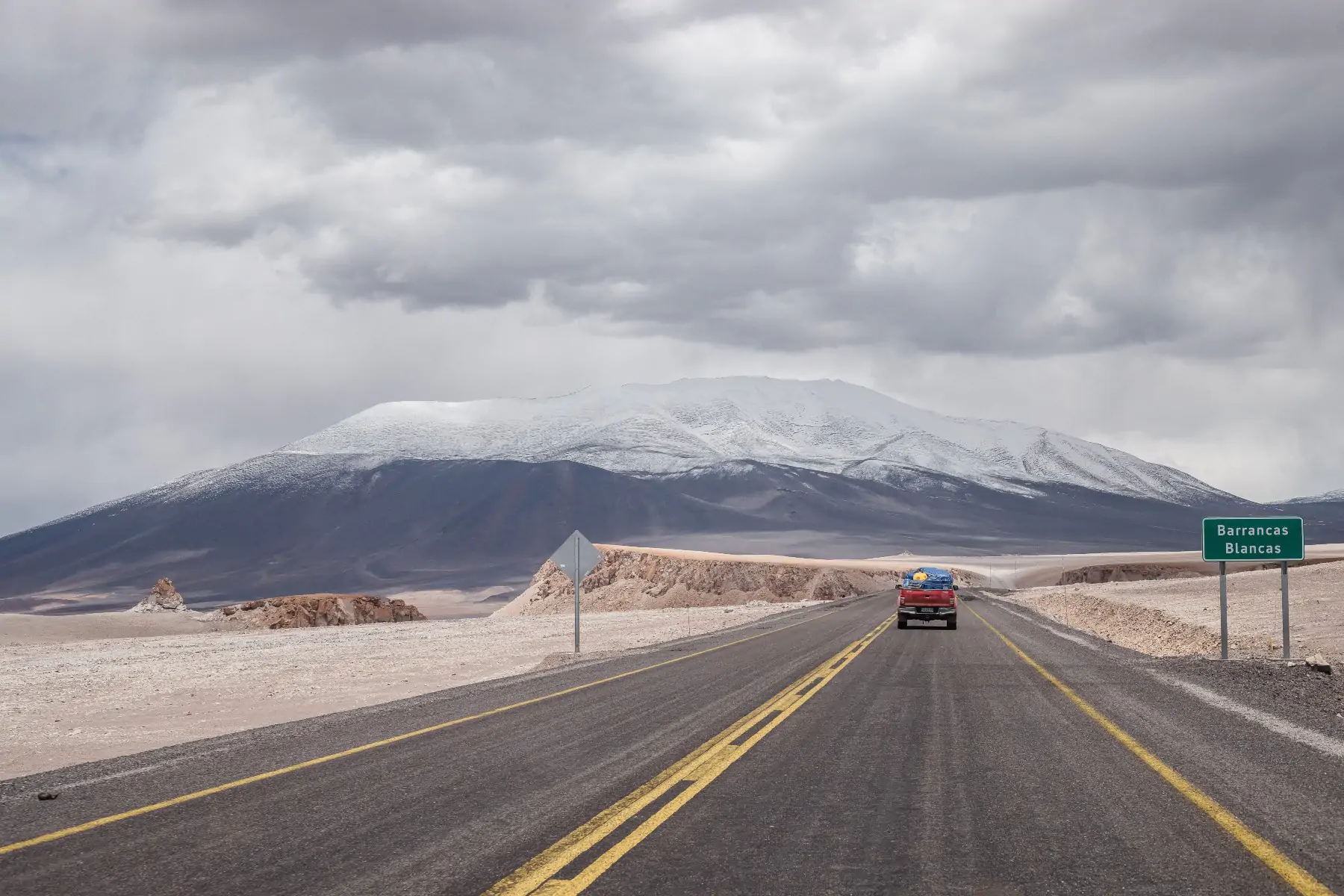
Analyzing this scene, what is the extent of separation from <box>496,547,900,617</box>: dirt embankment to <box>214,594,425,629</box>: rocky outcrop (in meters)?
14.5

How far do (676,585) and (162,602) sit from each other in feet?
115

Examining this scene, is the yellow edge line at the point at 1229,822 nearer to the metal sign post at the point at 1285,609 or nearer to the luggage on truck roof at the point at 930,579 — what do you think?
the metal sign post at the point at 1285,609

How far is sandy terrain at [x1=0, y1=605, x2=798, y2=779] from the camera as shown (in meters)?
17.7

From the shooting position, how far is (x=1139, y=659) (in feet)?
78.4

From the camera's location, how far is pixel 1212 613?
4822 centimetres

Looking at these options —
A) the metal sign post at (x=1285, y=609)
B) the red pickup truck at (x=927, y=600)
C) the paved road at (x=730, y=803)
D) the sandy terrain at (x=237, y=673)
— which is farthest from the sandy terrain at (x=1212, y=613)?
the paved road at (x=730, y=803)

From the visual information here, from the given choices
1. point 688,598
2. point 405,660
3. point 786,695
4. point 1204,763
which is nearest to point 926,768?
point 1204,763

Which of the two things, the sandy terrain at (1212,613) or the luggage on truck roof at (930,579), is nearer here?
the sandy terrain at (1212,613)

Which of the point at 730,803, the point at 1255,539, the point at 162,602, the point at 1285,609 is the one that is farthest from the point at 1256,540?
the point at 162,602

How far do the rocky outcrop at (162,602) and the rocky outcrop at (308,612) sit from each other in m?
10.6

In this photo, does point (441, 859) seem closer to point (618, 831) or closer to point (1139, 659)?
point (618, 831)

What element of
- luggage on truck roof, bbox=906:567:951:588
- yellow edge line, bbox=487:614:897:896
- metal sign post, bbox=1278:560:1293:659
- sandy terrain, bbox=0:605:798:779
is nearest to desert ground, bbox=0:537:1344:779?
sandy terrain, bbox=0:605:798:779

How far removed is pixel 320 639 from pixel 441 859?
40.2 meters

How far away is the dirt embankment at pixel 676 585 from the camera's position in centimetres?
8444
